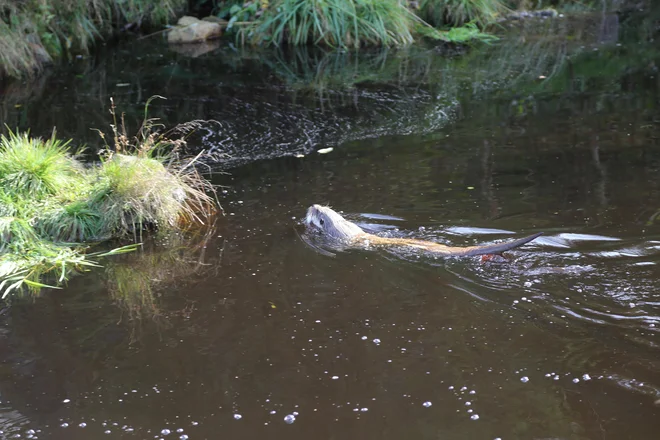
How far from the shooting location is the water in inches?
143

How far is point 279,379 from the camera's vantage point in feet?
12.9

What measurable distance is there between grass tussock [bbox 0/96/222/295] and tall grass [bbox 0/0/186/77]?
5791 millimetres

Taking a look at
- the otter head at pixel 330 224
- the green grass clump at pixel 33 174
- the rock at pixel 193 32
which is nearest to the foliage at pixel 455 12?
the rock at pixel 193 32

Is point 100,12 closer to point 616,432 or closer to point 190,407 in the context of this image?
point 190,407

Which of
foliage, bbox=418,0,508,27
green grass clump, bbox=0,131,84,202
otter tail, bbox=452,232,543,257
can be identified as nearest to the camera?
otter tail, bbox=452,232,543,257

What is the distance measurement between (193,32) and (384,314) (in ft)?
35.5

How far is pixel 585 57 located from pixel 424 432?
372 inches

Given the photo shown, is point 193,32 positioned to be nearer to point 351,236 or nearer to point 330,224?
point 330,224

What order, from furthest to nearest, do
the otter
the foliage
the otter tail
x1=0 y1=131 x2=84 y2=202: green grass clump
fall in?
1. the foliage
2. x1=0 y1=131 x2=84 y2=202: green grass clump
3. the otter
4. the otter tail

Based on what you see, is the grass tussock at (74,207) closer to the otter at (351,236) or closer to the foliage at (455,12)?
the otter at (351,236)

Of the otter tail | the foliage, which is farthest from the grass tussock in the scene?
the foliage

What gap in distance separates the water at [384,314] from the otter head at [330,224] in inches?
8.6

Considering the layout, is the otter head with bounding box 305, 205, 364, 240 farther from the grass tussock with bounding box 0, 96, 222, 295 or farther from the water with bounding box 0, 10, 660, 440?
the grass tussock with bounding box 0, 96, 222, 295

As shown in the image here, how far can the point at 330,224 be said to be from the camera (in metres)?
5.70
